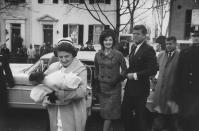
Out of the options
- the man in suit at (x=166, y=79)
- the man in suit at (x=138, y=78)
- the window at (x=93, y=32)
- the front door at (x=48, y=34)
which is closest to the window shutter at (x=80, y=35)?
the window at (x=93, y=32)

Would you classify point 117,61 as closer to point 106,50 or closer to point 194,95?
point 106,50

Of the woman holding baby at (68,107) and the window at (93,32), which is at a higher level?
the window at (93,32)

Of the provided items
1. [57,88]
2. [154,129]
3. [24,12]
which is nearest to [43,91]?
[57,88]

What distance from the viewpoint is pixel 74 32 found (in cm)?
2836

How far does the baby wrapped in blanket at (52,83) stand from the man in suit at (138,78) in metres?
1.93

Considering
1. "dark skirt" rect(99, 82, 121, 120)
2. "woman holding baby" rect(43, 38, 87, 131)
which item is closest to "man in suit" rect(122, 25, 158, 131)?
"dark skirt" rect(99, 82, 121, 120)

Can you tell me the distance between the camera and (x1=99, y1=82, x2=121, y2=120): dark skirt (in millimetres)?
5461

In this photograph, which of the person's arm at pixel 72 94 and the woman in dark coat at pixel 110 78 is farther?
the woman in dark coat at pixel 110 78

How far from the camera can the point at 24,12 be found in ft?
92.3

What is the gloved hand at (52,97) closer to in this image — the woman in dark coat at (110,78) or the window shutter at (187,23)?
the woman in dark coat at (110,78)

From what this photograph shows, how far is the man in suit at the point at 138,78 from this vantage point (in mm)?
5195

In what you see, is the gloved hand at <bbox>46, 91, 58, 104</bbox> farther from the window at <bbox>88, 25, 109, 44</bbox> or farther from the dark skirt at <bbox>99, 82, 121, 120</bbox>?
the window at <bbox>88, 25, 109, 44</bbox>

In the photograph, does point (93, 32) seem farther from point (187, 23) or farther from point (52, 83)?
point (52, 83)

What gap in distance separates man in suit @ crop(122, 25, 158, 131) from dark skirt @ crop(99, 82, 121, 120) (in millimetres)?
123
